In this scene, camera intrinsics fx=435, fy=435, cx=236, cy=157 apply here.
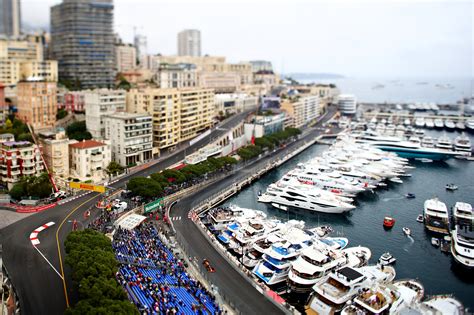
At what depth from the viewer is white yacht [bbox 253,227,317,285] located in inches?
1260

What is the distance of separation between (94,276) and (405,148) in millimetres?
65044

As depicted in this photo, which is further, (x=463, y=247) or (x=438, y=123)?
(x=438, y=123)

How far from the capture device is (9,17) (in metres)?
180

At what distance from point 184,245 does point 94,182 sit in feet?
68.4

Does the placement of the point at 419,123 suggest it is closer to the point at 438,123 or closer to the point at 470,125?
the point at 438,123

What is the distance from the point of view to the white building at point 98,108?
6412 centimetres

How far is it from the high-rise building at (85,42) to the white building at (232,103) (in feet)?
97.5

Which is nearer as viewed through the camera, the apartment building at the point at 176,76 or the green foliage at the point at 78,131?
the green foliage at the point at 78,131

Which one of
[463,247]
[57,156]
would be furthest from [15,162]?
[463,247]

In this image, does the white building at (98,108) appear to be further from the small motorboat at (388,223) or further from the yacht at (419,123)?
the yacht at (419,123)

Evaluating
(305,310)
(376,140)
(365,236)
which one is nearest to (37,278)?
(305,310)

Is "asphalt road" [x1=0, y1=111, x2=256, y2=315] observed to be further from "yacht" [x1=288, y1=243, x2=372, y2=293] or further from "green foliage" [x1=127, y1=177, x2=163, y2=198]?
"yacht" [x1=288, y1=243, x2=372, y2=293]

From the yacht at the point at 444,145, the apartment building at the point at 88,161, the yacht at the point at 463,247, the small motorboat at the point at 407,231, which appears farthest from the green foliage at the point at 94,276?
the yacht at the point at 444,145

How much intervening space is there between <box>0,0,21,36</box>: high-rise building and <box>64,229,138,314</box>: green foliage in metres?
178
